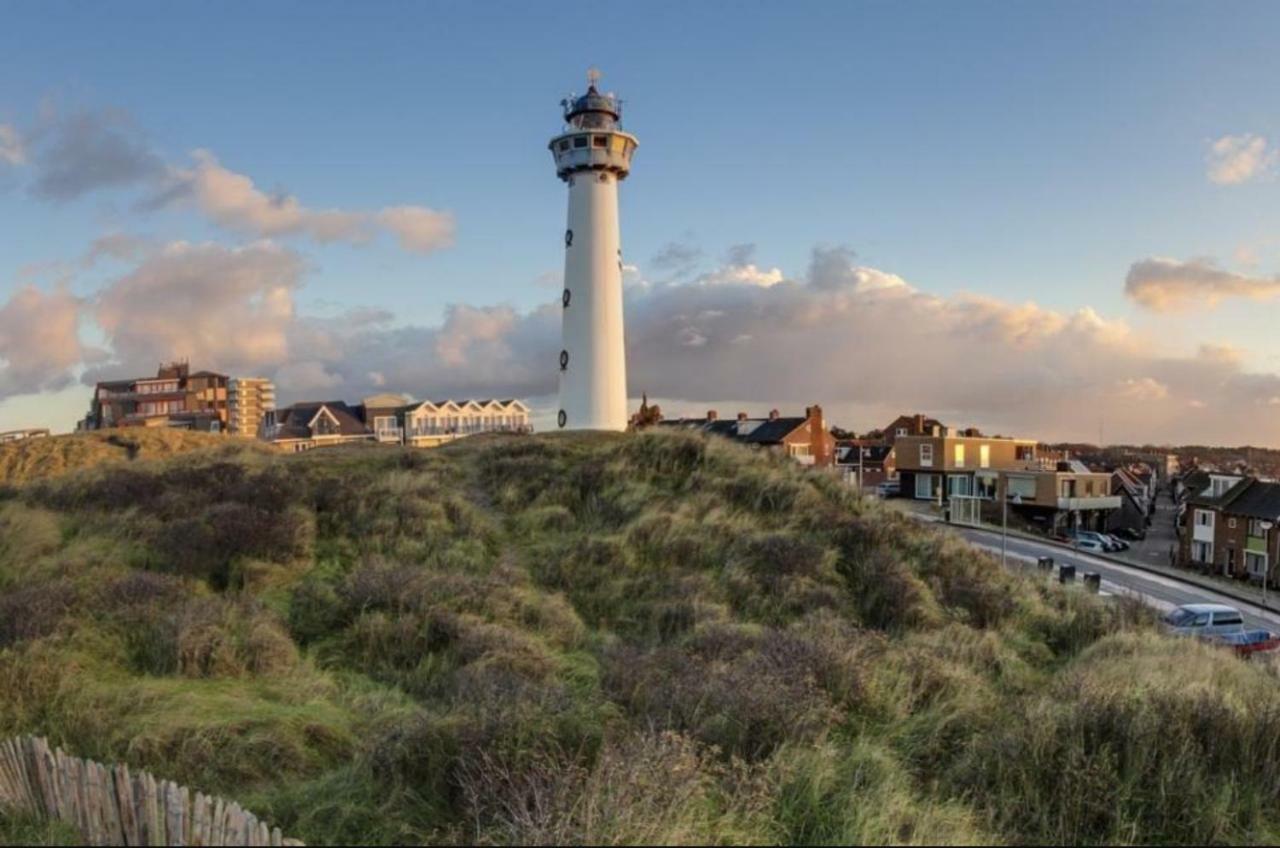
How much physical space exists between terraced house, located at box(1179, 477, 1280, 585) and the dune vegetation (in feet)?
109

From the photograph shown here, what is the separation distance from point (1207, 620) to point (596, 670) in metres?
22.5

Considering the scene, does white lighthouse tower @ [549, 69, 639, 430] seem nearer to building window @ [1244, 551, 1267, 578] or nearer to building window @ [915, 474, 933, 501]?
building window @ [915, 474, 933, 501]

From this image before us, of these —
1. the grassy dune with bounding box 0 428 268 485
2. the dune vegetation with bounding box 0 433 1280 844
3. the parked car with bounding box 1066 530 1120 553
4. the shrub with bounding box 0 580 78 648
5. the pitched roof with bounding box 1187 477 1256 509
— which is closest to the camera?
the dune vegetation with bounding box 0 433 1280 844

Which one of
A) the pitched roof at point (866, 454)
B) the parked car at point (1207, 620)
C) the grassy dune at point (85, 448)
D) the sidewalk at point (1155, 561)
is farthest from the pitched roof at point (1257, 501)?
the grassy dune at point (85, 448)

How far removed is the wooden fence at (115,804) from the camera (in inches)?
160

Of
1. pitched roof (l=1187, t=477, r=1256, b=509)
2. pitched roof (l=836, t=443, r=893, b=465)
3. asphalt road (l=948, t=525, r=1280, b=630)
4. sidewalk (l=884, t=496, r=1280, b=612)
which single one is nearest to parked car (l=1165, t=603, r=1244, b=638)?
asphalt road (l=948, t=525, r=1280, b=630)

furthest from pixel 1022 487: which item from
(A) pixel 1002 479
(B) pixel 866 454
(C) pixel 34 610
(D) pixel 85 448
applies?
(D) pixel 85 448

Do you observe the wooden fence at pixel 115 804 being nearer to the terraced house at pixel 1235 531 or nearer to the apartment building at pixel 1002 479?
the terraced house at pixel 1235 531

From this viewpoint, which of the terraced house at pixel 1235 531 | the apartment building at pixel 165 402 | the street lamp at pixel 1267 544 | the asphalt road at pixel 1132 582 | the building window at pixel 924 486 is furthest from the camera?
the apartment building at pixel 165 402

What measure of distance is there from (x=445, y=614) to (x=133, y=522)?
8747 millimetres

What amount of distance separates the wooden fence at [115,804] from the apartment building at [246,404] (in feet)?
278

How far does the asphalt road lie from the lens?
1121 inches

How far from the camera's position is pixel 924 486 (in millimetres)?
56625

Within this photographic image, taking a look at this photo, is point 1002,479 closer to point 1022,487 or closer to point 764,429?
point 1022,487
